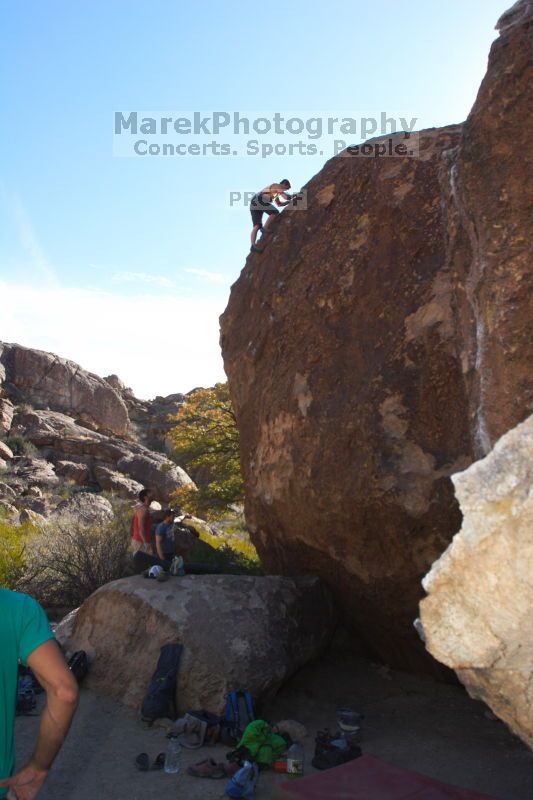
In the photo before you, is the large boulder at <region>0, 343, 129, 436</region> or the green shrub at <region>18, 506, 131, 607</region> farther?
the large boulder at <region>0, 343, 129, 436</region>

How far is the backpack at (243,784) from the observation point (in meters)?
4.60

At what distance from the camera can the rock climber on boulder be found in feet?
28.5

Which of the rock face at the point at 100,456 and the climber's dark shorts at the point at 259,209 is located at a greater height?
the climber's dark shorts at the point at 259,209

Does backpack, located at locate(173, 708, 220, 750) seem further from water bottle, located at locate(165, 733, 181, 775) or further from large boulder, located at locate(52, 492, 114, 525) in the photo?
large boulder, located at locate(52, 492, 114, 525)

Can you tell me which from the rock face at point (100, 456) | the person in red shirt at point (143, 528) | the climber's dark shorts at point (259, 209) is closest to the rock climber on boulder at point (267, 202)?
the climber's dark shorts at point (259, 209)

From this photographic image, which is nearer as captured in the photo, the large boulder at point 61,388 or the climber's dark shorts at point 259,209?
the climber's dark shorts at point 259,209

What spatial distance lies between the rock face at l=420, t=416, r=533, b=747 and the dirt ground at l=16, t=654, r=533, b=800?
248 cm

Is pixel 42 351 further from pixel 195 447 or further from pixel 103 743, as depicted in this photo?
pixel 103 743

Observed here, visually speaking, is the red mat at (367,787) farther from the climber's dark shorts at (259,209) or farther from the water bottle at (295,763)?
the climber's dark shorts at (259,209)

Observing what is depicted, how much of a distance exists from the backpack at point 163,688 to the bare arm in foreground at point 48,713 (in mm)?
4018

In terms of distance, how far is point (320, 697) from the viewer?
22.5 feet

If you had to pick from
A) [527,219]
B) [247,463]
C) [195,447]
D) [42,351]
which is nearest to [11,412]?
[42,351]

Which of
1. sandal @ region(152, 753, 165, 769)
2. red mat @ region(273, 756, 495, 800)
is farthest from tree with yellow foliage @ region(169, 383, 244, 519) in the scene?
red mat @ region(273, 756, 495, 800)

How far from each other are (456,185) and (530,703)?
371 centimetres
